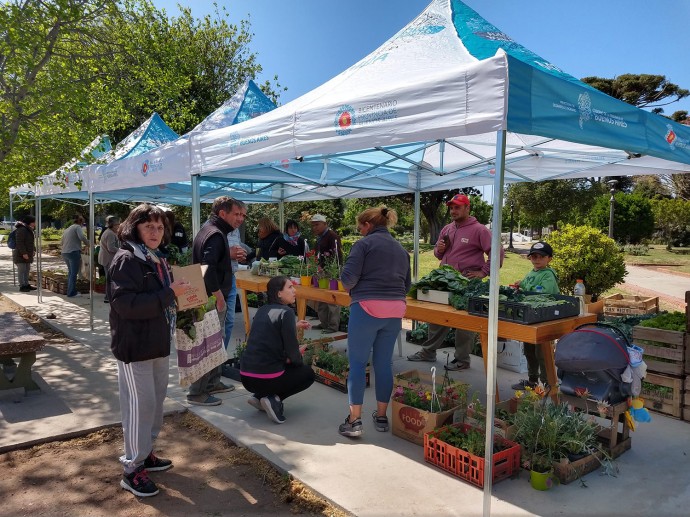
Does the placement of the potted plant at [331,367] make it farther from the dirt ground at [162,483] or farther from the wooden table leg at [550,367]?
the wooden table leg at [550,367]

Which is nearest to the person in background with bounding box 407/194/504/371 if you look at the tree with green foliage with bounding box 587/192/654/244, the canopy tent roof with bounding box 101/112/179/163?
the canopy tent roof with bounding box 101/112/179/163

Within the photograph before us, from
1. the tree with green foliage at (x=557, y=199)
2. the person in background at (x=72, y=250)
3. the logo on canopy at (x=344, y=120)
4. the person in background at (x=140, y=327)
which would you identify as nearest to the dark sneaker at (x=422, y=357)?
the logo on canopy at (x=344, y=120)

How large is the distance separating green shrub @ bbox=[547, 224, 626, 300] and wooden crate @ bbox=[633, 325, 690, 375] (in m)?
4.13

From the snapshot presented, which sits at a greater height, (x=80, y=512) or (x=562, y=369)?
(x=562, y=369)

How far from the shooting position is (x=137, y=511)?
9.82ft

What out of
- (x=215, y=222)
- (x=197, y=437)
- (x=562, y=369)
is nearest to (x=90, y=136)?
(x=215, y=222)

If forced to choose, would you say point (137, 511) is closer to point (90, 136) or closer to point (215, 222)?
point (215, 222)

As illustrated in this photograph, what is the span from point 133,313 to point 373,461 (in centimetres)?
192

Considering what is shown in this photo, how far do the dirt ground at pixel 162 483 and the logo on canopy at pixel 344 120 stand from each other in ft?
8.03

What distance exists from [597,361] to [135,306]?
3.01 m

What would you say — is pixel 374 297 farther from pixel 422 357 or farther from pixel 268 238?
pixel 268 238

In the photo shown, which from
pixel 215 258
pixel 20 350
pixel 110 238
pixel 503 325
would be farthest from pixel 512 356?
pixel 110 238

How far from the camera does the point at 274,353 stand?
420 cm

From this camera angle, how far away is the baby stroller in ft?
11.4
